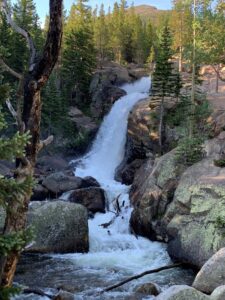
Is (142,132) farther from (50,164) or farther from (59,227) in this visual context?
(59,227)

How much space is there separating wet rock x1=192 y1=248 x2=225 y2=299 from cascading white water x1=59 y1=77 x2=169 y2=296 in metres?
4.68

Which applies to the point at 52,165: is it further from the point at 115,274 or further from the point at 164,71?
the point at 115,274

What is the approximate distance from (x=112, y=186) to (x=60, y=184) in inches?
179

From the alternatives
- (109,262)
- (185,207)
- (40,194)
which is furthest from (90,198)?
(185,207)

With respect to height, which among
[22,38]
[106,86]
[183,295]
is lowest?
Result: [183,295]

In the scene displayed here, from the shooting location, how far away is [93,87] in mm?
55438

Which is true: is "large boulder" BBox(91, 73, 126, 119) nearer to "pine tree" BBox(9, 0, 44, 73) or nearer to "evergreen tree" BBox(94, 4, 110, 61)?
"pine tree" BBox(9, 0, 44, 73)

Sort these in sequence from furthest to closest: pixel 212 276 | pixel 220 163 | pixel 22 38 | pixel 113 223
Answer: pixel 22 38 → pixel 113 223 → pixel 220 163 → pixel 212 276

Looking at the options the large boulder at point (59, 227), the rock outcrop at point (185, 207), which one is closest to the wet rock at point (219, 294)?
the rock outcrop at point (185, 207)

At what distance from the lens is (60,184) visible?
3119 centimetres

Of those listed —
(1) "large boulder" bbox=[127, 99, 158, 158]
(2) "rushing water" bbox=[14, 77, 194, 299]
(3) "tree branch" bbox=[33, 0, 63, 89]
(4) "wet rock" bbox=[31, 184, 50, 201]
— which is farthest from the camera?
(1) "large boulder" bbox=[127, 99, 158, 158]

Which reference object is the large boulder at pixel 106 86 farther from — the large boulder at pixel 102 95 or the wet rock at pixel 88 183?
the wet rock at pixel 88 183

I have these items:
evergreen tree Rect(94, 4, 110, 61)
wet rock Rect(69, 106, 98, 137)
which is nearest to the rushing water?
wet rock Rect(69, 106, 98, 137)

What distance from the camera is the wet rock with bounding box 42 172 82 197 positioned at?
30766 mm
